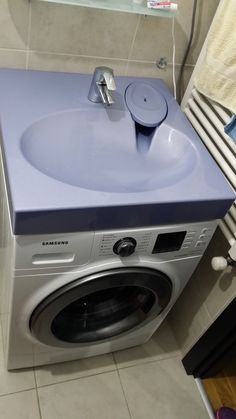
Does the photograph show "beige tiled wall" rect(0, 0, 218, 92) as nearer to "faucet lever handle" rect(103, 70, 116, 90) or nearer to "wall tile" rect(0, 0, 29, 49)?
"wall tile" rect(0, 0, 29, 49)

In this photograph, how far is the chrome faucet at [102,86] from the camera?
3.43 ft

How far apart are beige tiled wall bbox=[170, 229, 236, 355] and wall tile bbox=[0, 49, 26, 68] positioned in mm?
867

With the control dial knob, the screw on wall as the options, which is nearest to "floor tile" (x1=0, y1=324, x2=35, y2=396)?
the control dial knob

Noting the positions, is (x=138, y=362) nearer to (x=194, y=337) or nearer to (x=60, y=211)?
(x=194, y=337)

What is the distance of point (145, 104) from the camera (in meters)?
1.18

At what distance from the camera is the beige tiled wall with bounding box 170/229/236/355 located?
1256mm

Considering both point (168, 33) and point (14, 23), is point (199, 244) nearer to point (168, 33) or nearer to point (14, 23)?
point (168, 33)

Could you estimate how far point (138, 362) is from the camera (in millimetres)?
1521

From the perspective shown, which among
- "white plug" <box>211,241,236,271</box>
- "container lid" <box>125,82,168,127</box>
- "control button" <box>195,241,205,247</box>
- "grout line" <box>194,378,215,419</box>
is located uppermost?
"container lid" <box>125,82,168,127</box>

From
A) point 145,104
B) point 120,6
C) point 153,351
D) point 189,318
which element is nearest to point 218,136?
point 145,104

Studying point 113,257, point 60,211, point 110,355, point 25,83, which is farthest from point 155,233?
point 110,355

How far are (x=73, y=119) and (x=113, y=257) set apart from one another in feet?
1.44

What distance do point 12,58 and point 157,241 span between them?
73 centimetres

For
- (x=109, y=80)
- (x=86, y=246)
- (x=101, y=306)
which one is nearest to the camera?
(x=86, y=246)
